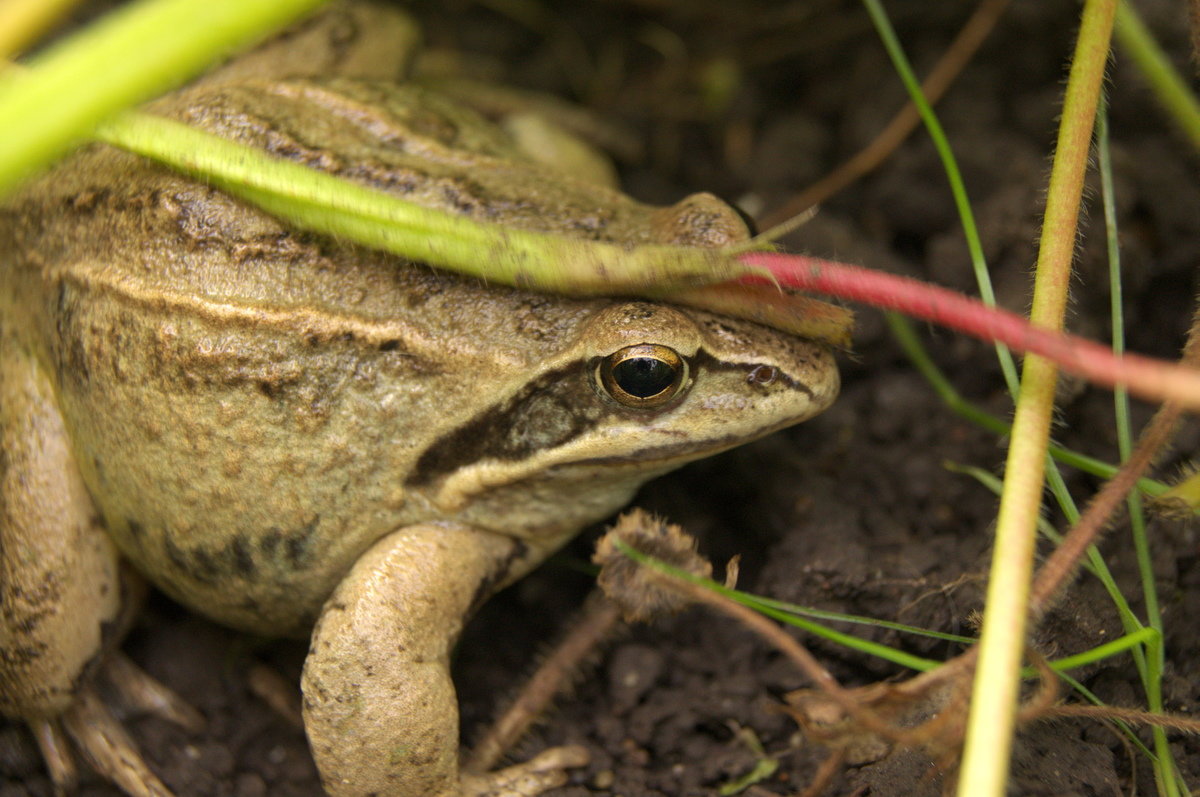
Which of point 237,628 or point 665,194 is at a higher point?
point 665,194

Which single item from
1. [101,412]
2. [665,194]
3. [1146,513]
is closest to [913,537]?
[1146,513]

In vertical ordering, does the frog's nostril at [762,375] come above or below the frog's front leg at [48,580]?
above

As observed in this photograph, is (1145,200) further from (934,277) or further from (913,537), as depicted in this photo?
(913,537)

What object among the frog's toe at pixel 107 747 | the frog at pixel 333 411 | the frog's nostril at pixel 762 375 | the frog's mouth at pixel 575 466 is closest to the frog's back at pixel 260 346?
the frog at pixel 333 411

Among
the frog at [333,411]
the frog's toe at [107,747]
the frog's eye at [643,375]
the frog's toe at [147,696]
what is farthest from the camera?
the frog's toe at [147,696]

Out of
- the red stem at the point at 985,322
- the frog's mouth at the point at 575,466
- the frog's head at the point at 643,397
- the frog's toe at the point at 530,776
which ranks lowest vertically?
the frog's toe at the point at 530,776

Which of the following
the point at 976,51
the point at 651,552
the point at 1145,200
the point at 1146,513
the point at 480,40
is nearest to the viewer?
the point at 651,552

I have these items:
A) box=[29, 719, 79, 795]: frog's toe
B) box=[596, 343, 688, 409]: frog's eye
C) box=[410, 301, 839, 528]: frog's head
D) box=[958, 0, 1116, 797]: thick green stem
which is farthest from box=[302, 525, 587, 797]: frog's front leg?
box=[958, 0, 1116, 797]: thick green stem

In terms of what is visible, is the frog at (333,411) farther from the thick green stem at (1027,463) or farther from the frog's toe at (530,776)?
the thick green stem at (1027,463)
